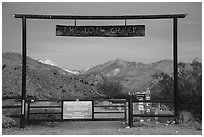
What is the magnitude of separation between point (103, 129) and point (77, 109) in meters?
0.76

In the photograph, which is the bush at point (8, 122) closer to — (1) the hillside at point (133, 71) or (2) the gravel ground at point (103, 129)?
(2) the gravel ground at point (103, 129)

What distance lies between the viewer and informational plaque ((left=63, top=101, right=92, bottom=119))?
8234mm

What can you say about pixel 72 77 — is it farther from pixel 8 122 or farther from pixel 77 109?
pixel 8 122

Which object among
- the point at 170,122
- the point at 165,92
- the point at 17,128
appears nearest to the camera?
the point at 17,128

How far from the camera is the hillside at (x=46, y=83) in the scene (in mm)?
10352

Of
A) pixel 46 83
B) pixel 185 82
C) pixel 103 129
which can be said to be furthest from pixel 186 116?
pixel 46 83

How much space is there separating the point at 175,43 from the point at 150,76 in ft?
6.80

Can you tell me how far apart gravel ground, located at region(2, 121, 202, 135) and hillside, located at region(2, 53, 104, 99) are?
1.77 metres

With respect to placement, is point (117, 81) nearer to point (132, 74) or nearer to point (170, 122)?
point (132, 74)

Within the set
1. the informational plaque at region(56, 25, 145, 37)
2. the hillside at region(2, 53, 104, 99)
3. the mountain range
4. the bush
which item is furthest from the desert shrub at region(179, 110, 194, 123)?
the bush

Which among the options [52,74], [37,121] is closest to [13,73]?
[52,74]

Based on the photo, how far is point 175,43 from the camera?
27.7 ft

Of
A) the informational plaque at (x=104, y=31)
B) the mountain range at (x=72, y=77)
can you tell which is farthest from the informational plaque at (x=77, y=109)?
the mountain range at (x=72, y=77)

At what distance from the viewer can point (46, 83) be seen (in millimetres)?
11250
